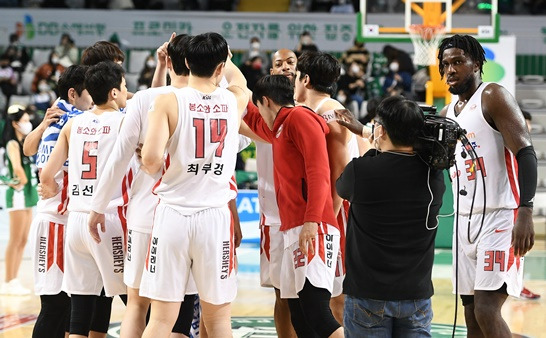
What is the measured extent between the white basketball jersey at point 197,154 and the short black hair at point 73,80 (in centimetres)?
126

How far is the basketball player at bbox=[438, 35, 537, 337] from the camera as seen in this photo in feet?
15.8

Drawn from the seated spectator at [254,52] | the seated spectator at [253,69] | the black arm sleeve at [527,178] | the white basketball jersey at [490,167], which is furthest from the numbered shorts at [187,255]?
the seated spectator at [254,52]

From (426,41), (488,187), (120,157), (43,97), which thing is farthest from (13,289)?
(43,97)

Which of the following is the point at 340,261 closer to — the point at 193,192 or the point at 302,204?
the point at 302,204

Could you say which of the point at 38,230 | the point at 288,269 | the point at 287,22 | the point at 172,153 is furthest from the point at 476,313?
the point at 287,22

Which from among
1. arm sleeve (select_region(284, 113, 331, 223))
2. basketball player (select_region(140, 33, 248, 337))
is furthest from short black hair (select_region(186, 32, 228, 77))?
arm sleeve (select_region(284, 113, 331, 223))

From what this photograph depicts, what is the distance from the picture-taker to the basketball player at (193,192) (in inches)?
180

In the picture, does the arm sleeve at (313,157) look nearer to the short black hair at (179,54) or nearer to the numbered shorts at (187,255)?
the numbered shorts at (187,255)

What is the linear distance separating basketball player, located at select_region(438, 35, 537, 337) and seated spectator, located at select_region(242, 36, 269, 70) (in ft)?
42.0

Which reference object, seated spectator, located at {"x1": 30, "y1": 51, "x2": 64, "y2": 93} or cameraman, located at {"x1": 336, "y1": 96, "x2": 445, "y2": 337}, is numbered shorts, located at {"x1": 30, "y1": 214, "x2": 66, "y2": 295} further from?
seated spectator, located at {"x1": 30, "y1": 51, "x2": 64, "y2": 93}

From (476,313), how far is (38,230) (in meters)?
2.69

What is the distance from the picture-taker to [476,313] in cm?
493

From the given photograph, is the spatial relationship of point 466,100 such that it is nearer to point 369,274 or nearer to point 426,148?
point 426,148

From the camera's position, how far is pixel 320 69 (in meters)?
5.59
